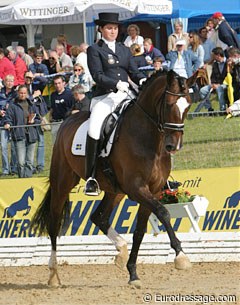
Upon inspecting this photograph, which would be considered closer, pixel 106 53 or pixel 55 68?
pixel 106 53

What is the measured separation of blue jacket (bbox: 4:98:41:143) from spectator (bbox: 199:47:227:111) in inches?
145

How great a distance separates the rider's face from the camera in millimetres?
10409

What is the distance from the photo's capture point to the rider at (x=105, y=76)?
1018 centimetres

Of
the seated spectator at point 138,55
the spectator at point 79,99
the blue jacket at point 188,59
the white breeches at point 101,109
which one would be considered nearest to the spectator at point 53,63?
the seated spectator at point 138,55

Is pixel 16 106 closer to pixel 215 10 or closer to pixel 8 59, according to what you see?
pixel 8 59

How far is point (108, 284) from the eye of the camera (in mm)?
10312

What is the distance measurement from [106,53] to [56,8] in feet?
31.9

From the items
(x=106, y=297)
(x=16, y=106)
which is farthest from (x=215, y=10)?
(x=106, y=297)

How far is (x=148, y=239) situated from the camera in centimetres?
1187

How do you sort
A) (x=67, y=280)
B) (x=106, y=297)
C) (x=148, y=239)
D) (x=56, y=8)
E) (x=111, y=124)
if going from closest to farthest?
(x=106, y=297) < (x=111, y=124) < (x=67, y=280) < (x=148, y=239) < (x=56, y=8)

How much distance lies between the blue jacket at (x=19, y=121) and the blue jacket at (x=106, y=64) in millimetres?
4668

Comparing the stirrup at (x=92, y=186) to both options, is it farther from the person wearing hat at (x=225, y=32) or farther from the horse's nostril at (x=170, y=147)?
the person wearing hat at (x=225, y=32)

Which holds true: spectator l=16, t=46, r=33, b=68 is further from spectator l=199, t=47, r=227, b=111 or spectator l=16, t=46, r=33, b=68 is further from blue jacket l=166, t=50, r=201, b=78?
spectator l=199, t=47, r=227, b=111

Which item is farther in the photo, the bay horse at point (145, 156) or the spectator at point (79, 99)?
the spectator at point (79, 99)
